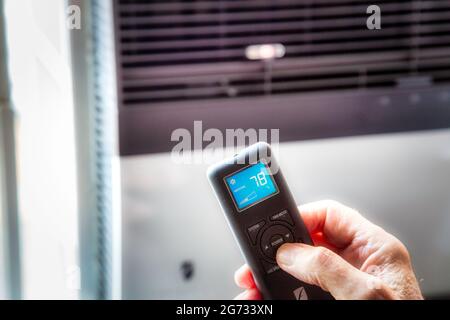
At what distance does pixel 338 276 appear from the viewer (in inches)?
31.0

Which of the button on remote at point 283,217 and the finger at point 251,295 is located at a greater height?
the button on remote at point 283,217

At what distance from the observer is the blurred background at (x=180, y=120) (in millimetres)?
1460

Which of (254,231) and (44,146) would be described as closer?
(254,231)

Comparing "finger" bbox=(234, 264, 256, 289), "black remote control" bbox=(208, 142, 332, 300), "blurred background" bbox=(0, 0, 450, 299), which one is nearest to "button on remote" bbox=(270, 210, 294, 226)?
"black remote control" bbox=(208, 142, 332, 300)

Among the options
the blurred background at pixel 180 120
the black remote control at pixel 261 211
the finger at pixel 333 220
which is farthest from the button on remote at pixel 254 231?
the blurred background at pixel 180 120

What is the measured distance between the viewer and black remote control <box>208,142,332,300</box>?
2.77ft

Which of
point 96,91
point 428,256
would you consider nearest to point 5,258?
point 96,91

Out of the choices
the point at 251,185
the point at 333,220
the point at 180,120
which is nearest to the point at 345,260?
the point at 333,220

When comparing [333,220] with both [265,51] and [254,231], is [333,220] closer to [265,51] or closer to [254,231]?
[254,231]

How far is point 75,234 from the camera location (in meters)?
1.65

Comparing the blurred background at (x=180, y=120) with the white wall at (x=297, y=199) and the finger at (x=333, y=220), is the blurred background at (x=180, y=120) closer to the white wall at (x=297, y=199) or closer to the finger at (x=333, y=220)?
the white wall at (x=297, y=199)

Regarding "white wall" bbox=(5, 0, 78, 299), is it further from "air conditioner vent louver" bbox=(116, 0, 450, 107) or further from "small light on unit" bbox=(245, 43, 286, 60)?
"small light on unit" bbox=(245, 43, 286, 60)

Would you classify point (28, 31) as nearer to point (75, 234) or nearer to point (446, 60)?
point (75, 234)

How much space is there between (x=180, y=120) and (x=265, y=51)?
27 centimetres
